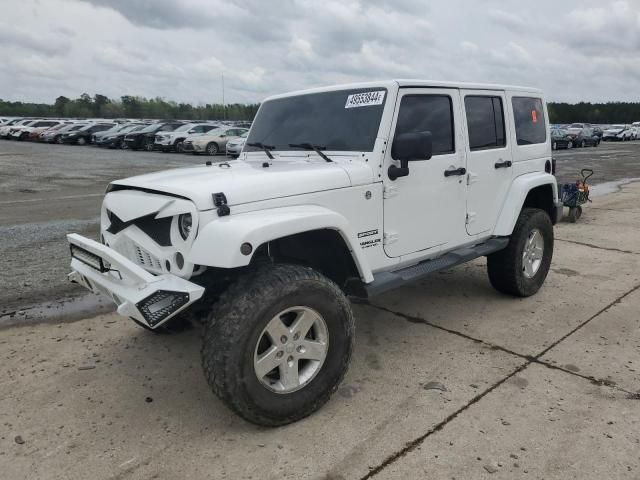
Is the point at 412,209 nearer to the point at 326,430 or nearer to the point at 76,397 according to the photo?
the point at 326,430

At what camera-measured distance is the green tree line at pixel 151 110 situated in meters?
75.4

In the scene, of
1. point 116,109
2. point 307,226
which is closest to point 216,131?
point 307,226

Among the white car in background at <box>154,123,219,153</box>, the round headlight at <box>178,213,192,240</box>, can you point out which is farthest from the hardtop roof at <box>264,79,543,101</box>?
the white car in background at <box>154,123,219,153</box>

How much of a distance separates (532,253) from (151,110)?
269ft

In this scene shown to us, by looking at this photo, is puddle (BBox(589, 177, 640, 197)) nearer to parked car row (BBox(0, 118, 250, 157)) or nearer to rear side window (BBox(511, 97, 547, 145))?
rear side window (BBox(511, 97, 547, 145))

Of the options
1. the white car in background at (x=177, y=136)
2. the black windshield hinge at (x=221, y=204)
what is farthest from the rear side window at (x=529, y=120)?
the white car in background at (x=177, y=136)

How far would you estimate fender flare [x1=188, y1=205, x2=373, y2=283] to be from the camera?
2.65 m

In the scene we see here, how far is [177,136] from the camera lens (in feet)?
89.1

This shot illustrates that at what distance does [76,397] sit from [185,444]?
38.3 inches

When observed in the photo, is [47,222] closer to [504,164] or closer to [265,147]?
[265,147]

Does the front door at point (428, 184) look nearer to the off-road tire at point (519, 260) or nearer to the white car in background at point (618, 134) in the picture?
the off-road tire at point (519, 260)

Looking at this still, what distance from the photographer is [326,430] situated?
303 centimetres

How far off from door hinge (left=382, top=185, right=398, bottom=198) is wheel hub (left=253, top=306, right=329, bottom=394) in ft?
3.34

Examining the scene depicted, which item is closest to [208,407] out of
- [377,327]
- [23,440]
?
[23,440]
